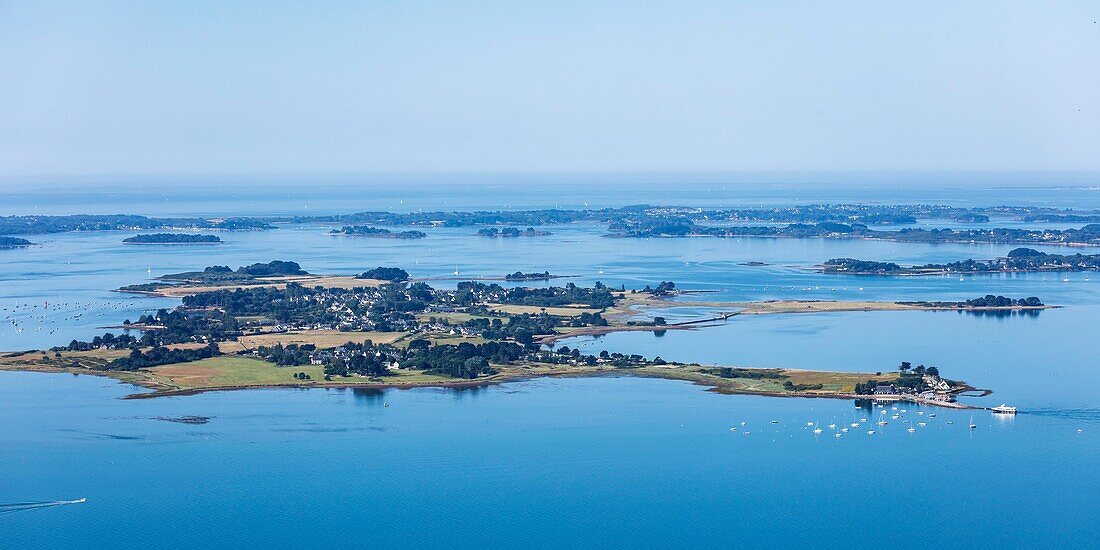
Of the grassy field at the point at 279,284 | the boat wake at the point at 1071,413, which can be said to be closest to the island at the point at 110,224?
the grassy field at the point at 279,284

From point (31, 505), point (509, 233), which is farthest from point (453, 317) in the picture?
point (509, 233)

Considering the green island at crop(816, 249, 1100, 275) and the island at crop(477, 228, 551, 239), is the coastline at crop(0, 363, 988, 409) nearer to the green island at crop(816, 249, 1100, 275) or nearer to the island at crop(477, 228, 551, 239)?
the green island at crop(816, 249, 1100, 275)

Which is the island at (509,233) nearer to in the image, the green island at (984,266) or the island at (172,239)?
the island at (172,239)

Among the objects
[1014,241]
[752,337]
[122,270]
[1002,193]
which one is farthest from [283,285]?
[1002,193]

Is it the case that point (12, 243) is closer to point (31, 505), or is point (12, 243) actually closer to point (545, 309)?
point (545, 309)

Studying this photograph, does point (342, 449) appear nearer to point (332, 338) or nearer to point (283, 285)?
point (332, 338)

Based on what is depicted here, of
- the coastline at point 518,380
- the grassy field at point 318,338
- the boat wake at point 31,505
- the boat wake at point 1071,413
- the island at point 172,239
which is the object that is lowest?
the boat wake at point 31,505

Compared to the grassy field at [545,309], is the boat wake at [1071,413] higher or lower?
lower
